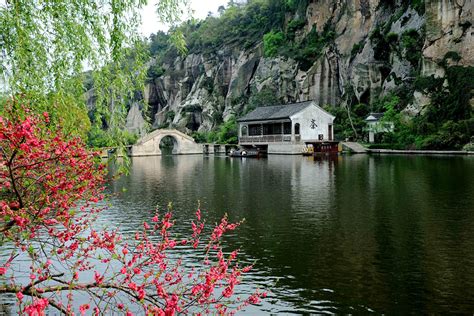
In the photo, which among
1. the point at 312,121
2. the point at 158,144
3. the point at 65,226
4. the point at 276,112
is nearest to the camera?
the point at 65,226

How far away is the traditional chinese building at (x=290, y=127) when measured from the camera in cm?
7156

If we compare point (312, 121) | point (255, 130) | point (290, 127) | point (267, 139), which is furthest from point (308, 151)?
point (255, 130)

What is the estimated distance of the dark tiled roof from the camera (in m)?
72.6

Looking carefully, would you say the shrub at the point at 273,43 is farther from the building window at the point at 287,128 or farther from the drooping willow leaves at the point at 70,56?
the drooping willow leaves at the point at 70,56

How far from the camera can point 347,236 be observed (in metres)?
16.5

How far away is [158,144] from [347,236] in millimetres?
73336

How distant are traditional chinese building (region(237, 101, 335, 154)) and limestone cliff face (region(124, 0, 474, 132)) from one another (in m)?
11.8

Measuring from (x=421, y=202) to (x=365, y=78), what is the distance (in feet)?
198

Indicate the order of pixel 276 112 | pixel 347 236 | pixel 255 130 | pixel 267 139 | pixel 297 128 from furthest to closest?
1. pixel 255 130
2. pixel 267 139
3. pixel 276 112
4. pixel 297 128
5. pixel 347 236

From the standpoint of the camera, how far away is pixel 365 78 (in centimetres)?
7969

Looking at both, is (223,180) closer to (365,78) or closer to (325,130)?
(325,130)

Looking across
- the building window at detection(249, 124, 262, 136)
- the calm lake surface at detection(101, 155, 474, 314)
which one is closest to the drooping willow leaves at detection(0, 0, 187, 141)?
the calm lake surface at detection(101, 155, 474, 314)

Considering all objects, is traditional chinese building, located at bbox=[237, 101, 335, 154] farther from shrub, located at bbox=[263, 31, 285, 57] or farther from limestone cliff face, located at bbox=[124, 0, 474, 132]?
shrub, located at bbox=[263, 31, 285, 57]

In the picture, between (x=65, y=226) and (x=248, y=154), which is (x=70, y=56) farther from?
(x=248, y=154)
